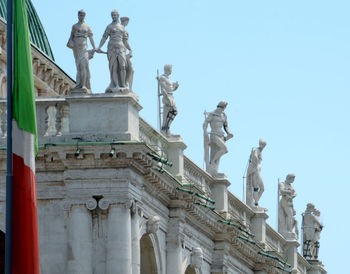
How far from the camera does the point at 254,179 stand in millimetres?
66188

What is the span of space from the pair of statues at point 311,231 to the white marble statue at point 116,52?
103 feet

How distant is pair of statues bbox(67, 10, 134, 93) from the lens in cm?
4928

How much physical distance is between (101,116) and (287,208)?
24.8 metres

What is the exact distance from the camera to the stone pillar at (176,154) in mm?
54594

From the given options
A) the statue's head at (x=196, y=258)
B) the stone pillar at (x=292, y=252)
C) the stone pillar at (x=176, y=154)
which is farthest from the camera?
the stone pillar at (x=292, y=252)

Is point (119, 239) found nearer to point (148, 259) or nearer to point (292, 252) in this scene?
point (148, 259)

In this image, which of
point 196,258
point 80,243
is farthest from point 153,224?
point 196,258

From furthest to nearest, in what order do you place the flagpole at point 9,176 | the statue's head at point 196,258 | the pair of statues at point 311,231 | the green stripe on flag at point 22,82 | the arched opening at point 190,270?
the pair of statues at point 311,231, the arched opening at point 190,270, the statue's head at point 196,258, the green stripe on flag at point 22,82, the flagpole at point 9,176

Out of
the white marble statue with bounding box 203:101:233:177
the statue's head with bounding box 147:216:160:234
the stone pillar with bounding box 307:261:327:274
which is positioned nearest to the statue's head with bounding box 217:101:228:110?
the white marble statue with bounding box 203:101:233:177

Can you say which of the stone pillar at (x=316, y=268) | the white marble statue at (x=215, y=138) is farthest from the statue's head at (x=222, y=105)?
the stone pillar at (x=316, y=268)

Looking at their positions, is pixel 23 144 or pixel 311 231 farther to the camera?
pixel 311 231

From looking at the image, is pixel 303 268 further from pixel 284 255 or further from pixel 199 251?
pixel 199 251

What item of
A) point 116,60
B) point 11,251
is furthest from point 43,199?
point 11,251

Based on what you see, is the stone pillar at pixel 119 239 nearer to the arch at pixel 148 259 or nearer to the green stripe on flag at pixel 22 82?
the arch at pixel 148 259
